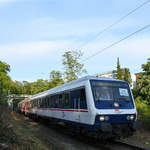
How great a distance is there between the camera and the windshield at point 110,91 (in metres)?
9.33

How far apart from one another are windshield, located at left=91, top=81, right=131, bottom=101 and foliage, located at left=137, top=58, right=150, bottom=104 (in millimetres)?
7478

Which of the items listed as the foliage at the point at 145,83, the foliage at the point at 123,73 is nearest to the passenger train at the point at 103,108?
the foliage at the point at 145,83

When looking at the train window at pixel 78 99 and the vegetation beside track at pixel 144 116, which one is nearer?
the train window at pixel 78 99

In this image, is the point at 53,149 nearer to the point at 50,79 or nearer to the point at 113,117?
the point at 113,117

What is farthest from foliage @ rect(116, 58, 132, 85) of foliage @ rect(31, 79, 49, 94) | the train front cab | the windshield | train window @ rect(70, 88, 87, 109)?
the train front cab

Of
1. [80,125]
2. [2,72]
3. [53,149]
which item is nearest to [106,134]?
[80,125]

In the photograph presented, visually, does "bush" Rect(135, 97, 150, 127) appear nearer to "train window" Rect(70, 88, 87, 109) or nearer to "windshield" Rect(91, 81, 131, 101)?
"windshield" Rect(91, 81, 131, 101)

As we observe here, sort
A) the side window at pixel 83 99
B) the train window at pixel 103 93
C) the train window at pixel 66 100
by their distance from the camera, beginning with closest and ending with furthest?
the train window at pixel 103 93, the side window at pixel 83 99, the train window at pixel 66 100

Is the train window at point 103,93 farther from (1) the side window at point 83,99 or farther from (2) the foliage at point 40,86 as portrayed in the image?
(2) the foliage at point 40,86

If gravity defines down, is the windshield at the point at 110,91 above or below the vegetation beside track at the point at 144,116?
above

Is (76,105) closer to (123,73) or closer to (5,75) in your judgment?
(5,75)

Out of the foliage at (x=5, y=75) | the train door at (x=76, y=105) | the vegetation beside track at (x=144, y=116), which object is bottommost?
the vegetation beside track at (x=144, y=116)

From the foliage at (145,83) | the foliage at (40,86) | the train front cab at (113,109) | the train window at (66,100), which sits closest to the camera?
the train front cab at (113,109)

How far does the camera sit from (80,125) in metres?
9.86
